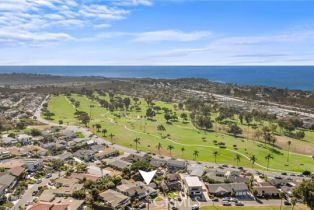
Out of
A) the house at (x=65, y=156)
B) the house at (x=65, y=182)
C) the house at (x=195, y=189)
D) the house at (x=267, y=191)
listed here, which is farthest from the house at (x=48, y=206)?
the house at (x=267, y=191)

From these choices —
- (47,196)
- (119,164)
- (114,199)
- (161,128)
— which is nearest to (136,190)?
A: (114,199)

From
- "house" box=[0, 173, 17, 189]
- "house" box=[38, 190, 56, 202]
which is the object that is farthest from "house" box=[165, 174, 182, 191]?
"house" box=[0, 173, 17, 189]

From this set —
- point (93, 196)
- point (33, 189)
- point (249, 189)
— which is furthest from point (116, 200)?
point (249, 189)

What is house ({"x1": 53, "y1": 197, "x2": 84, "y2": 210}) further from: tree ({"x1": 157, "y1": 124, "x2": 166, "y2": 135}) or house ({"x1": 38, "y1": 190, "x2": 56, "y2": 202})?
tree ({"x1": 157, "y1": 124, "x2": 166, "y2": 135})

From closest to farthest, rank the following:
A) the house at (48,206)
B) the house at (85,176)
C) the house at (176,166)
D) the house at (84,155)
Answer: the house at (48,206) < the house at (85,176) < the house at (176,166) < the house at (84,155)

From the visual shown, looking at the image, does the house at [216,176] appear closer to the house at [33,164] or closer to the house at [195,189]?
the house at [195,189]

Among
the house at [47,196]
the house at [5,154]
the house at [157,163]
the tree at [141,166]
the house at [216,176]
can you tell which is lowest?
the house at [216,176]

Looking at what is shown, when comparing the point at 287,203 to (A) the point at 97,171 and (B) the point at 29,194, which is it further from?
(B) the point at 29,194
